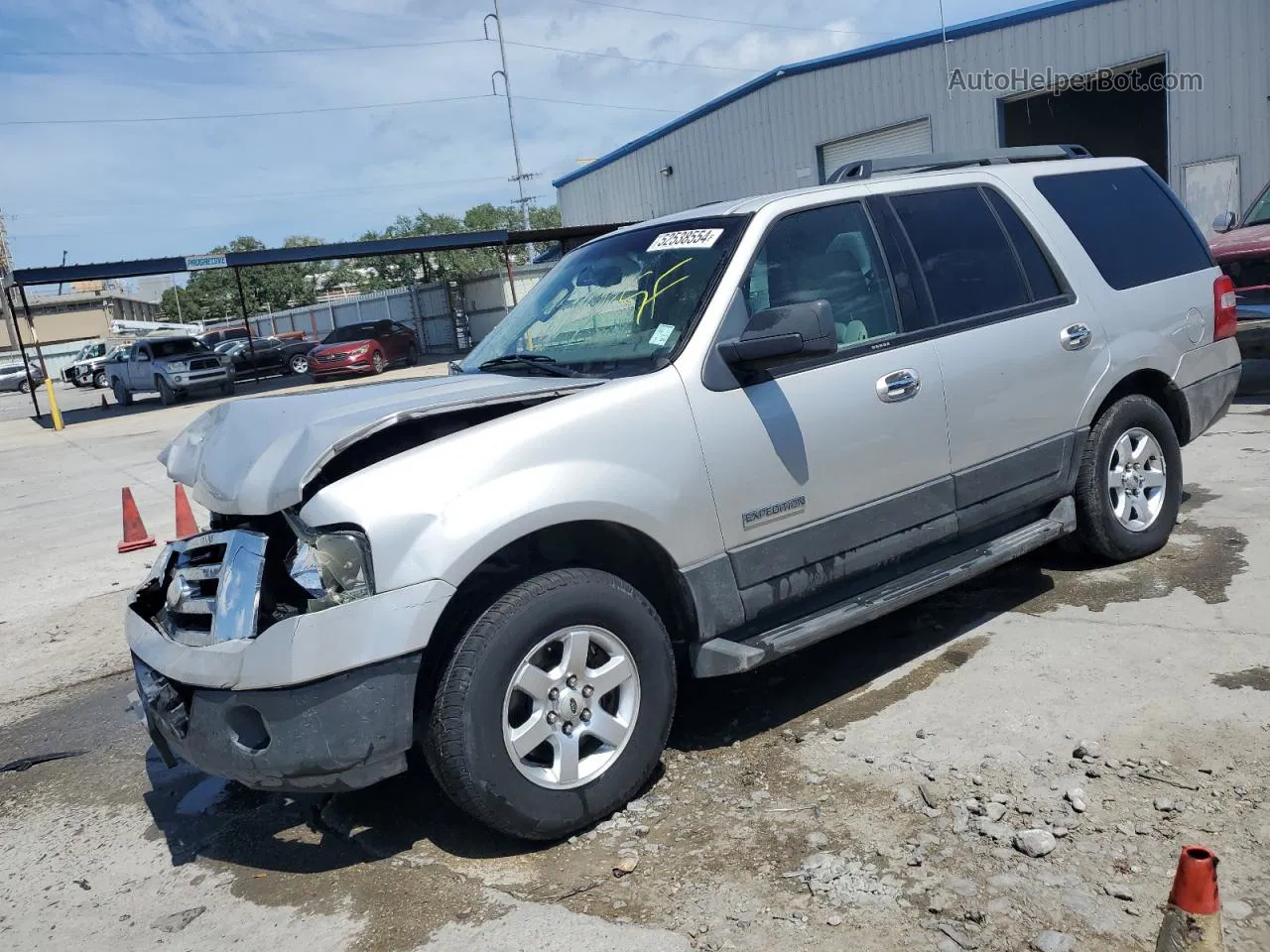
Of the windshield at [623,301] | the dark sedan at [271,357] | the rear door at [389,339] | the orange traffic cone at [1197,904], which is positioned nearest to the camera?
the orange traffic cone at [1197,904]

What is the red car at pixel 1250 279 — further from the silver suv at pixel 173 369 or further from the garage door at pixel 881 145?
the silver suv at pixel 173 369

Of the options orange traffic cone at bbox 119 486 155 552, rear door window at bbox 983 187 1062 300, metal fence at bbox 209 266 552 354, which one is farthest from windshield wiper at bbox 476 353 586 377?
metal fence at bbox 209 266 552 354

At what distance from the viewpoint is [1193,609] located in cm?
461

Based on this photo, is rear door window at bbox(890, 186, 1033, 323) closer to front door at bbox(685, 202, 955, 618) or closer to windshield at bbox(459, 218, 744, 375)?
front door at bbox(685, 202, 955, 618)

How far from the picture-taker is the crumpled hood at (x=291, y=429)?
10.0 ft

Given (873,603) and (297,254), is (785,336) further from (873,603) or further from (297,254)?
(297,254)

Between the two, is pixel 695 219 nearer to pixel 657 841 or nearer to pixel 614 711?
pixel 614 711

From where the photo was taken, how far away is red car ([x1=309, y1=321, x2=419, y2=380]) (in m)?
29.0

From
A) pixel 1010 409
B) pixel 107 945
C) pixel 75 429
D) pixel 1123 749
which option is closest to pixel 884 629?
pixel 1010 409

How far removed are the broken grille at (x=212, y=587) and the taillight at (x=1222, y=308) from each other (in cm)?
490

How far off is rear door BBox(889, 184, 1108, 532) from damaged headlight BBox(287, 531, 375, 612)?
2.45m

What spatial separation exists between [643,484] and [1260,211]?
10.1 m

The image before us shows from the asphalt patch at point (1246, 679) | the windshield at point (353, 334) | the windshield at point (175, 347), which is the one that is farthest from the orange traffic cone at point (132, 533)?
the windshield at point (353, 334)

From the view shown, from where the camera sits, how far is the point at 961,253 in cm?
446
